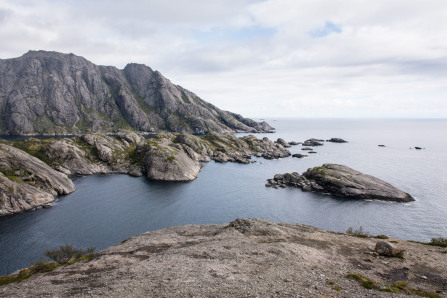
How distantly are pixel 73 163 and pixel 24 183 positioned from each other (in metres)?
47.1

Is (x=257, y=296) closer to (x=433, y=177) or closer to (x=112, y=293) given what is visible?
(x=112, y=293)

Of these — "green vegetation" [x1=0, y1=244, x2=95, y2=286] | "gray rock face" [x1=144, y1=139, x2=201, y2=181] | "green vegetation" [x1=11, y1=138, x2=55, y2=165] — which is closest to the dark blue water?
"green vegetation" [x1=0, y1=244, x2=95, y2=286]

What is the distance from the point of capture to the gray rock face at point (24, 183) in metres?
86.2

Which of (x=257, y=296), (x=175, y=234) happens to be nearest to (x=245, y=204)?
(x=175, y=234)

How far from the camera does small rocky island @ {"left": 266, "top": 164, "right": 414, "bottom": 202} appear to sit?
109 metres

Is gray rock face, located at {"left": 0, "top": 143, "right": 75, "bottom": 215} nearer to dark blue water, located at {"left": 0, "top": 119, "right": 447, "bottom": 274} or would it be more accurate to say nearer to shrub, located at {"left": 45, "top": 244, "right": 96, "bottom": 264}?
dark blue water, located at {"left": 0, "top": 119, "right": 447, "bottom": 274}

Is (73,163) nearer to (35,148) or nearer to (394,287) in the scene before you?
(35,148)

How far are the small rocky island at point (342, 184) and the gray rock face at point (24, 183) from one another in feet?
304

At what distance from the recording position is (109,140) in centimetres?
16938

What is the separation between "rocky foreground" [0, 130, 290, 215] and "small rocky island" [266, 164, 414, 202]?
175 feet

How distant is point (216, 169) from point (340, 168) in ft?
238

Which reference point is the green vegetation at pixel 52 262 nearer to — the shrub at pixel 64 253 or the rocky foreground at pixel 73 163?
the shrub at pixel 64 253

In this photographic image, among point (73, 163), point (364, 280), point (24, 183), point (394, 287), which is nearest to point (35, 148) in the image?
point (73, 163)

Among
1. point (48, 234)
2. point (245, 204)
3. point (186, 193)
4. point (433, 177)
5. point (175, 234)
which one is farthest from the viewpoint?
point (433, 177)
